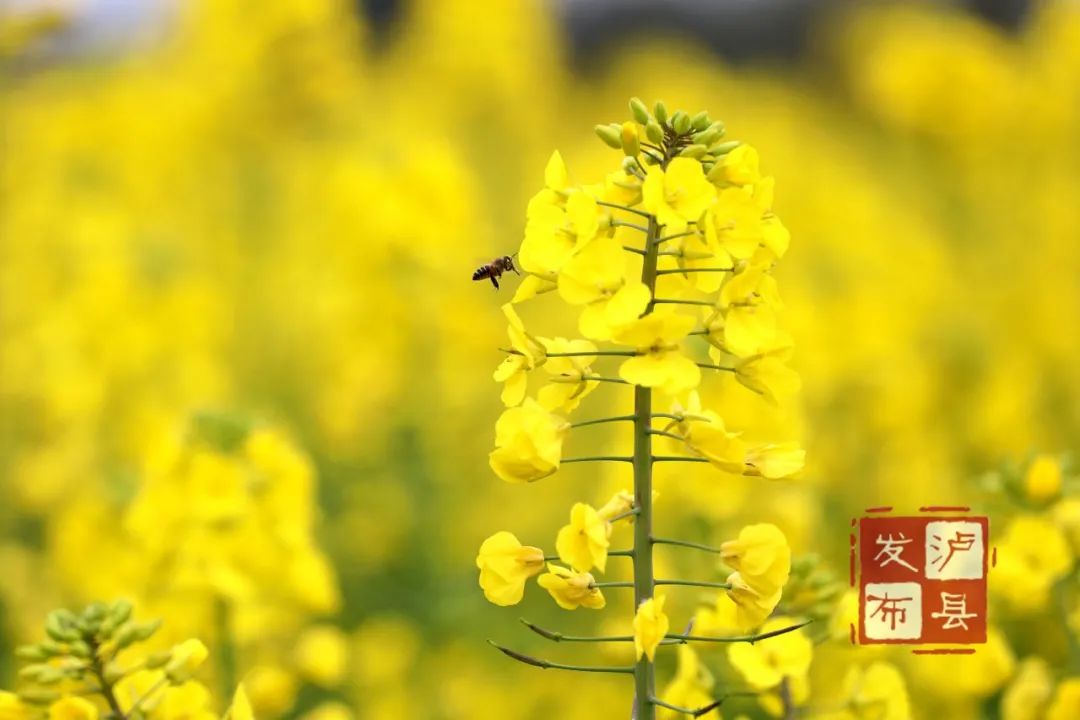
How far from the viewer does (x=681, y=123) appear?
1.79 meters

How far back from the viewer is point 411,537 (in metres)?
5.12

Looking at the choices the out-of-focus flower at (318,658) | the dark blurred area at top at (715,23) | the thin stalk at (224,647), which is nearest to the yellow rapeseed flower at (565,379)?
the out-of-focus flower at (318,658)

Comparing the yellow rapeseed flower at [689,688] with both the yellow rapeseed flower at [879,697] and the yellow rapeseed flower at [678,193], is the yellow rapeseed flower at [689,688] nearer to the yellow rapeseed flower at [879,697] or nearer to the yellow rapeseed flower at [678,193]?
the yellow rapeseed flower at [879,697]

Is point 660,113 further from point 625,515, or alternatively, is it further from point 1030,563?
point 1030,563

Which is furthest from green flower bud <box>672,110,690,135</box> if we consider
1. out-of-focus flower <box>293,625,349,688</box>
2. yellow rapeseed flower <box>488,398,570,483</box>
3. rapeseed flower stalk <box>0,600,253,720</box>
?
out-of-focus flower <box>293,625,349,688</box>

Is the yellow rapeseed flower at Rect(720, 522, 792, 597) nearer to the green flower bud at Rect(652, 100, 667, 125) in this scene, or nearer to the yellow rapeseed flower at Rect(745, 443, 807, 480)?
the yellow rapeseed flower at Rect(745, 443, 807, 480)

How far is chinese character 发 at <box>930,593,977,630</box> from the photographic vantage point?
200 centimetres

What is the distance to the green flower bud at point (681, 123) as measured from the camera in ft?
5.84

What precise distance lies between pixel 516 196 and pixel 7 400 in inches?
223

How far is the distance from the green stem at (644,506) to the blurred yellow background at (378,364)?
780mm

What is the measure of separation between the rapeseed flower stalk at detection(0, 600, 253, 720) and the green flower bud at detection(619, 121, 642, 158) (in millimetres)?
963

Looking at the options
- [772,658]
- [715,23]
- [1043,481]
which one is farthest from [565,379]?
[715,23]

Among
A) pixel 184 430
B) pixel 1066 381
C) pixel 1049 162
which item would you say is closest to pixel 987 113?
pixel 1049 162

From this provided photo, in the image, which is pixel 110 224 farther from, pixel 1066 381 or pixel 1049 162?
pixel 1049 162
